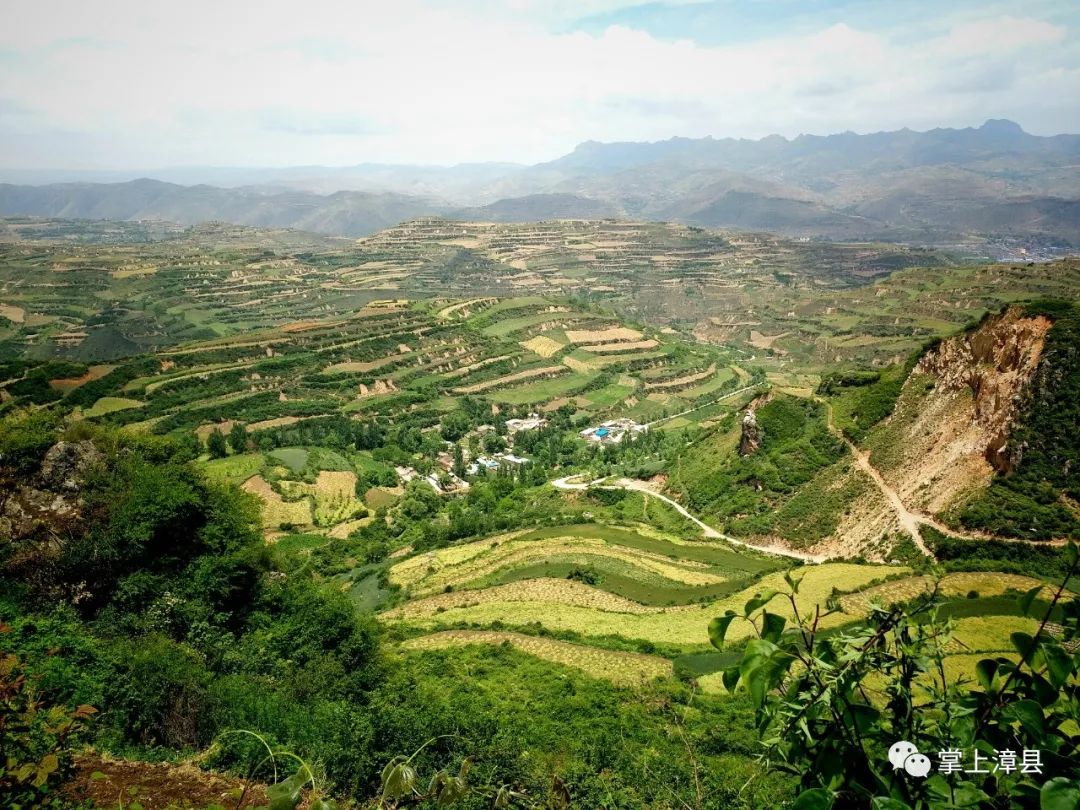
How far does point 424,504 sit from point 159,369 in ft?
134

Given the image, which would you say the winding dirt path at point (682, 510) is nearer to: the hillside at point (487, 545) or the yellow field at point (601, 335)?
the hillside at point (487, 545)

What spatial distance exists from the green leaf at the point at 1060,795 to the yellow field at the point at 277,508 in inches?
1827

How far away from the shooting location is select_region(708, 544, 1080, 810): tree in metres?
2.27

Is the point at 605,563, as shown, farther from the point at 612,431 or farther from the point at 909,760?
the point at 612,431

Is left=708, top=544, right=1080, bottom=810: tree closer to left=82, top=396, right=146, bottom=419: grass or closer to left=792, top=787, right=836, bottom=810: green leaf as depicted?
left=792, top=787, right=836, bottom=810: green leaf

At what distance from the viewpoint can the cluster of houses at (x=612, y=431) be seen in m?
67.1

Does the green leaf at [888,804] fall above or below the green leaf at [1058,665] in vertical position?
below

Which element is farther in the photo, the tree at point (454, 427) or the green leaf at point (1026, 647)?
the tree at point (454, 427)

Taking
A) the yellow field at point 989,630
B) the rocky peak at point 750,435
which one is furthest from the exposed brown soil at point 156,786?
the rocky peak at point 750,435

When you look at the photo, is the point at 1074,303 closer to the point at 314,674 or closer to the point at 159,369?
the point at 314,674

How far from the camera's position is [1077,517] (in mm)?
24078

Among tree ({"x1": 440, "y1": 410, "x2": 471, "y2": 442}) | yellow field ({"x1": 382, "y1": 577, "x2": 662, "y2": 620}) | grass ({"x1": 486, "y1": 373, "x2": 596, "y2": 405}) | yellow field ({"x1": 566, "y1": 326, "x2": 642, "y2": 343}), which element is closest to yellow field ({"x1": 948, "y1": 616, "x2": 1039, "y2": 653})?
yellow field ({"x1": 382, "y1": 577, "x2": 662, "y2": 620})

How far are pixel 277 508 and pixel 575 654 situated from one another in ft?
105

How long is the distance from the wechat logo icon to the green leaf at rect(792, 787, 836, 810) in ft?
1.69
